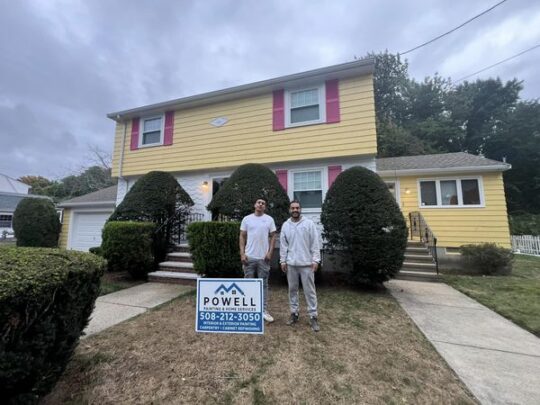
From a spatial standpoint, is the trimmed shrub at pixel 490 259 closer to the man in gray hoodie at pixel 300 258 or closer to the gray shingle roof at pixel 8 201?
the man in gray hoodie at pixel 300 258

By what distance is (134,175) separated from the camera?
884 cm

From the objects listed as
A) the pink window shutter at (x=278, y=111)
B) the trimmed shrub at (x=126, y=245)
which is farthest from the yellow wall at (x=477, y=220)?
the trimmed shrub at (x=126, y=245)

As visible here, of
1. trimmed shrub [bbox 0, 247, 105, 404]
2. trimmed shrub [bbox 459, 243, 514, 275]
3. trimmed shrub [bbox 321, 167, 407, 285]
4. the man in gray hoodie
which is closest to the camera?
trimmed shrub [bbox 0, 247, 105, 404]

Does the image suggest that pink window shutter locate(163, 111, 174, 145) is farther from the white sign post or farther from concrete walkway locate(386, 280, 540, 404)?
concrete walkway locate(386, 280, 540, 404)

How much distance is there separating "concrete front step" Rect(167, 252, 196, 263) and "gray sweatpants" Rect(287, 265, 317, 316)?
4078 millimetres

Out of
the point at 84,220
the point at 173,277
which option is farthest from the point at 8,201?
the point at 173,277

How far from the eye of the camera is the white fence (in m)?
11.3

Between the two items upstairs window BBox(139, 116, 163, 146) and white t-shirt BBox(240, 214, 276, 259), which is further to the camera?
upstairs window BBox(139, 116, 163, 146)

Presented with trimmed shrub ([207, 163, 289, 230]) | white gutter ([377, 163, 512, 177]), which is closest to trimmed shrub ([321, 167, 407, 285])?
trimmed shrub ([207, 163, 289, 230])

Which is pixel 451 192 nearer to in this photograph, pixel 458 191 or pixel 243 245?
pixel 458 191

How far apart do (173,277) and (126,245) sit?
53.3 inches

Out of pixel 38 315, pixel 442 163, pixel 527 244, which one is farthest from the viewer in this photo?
pixel 527 244

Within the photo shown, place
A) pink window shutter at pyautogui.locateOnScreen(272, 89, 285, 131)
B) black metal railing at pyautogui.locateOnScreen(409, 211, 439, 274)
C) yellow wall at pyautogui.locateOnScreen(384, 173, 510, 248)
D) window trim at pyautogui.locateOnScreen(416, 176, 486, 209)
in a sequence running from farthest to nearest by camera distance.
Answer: window trim at pyautogui.locateOnScreen(416, 176, 486, 209) < yellow wall at pyautogui.locateOnScreen(384, 173, 510, 248) < black metal railing at pyautogui.locateOnScreen(409, 211, 439, 274) < pink window shutter at pyautogui.locateOnScreen(272, 89, 285, 131)

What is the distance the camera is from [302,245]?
348 centimetres
